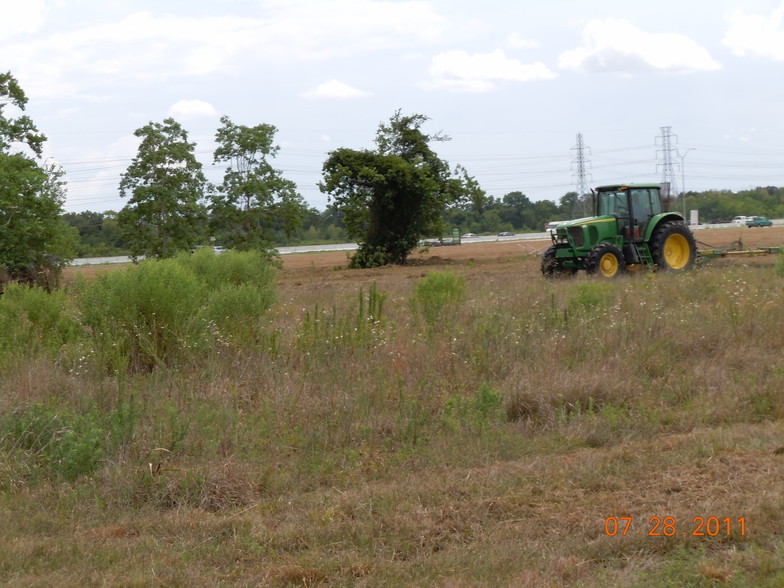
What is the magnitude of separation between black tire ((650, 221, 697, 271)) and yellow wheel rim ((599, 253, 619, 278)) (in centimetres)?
146

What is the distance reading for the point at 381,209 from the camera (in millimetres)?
35031

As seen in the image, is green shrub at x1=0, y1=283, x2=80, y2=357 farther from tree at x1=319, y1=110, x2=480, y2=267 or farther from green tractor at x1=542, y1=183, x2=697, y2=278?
tree at x1=319, y1=110, x2=480, y2=267

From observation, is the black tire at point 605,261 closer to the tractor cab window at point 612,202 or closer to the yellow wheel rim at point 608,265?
the yellow wheel rim at point 608,265

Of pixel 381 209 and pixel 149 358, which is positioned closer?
pixel 149 358

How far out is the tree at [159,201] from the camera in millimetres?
32312

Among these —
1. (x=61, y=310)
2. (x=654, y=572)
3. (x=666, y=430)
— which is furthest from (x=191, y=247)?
(x=654, y=572)

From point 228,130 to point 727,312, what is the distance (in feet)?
79.6

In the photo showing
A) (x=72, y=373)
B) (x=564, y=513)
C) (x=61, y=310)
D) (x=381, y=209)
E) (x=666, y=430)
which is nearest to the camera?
(x=564, y=513)

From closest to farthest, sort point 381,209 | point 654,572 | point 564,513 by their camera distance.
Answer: point 654,572 → point 564,513 → point 381,209

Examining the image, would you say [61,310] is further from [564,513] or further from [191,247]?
[191,247]

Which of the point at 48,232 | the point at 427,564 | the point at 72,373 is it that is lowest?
the point at 427,564

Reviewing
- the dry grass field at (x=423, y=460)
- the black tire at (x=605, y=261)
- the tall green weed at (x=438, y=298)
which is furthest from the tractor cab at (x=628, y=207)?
the dry grass field at (x=423, y=460)
